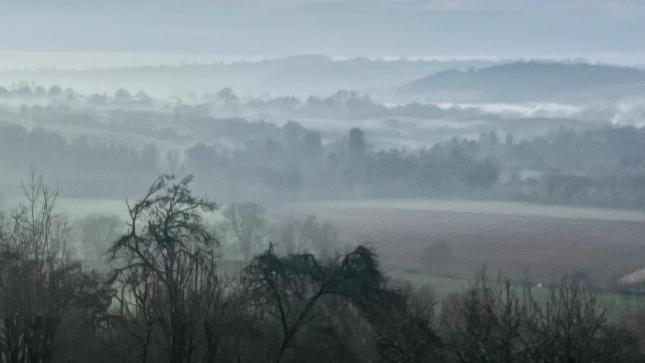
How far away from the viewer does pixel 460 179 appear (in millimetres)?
74125

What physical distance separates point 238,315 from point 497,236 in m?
37.1

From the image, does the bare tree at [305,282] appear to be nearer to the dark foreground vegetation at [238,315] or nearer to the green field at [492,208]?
the dark foreground vegetation at [238,315]

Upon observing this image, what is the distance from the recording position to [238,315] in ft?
71.6

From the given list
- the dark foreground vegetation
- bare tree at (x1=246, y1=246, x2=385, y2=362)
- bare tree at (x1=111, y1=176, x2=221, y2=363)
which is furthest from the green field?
bare tree at (x1=111, y1=176, x2=221, y2=363)

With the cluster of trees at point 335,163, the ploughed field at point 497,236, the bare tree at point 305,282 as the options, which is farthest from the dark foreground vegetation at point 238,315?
the cluster of trees at point 335,163

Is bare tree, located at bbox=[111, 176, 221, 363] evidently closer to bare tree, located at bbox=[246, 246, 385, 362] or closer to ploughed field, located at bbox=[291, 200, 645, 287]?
bare tree, located at bbox=[246, 246, 385, 362]

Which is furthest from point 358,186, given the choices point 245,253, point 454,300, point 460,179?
point 454,300

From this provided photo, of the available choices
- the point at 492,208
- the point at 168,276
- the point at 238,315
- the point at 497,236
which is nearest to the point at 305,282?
the point at 238,315

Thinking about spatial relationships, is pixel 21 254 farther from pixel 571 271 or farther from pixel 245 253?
pixel 571 271

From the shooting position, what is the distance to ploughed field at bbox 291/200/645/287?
149 ft

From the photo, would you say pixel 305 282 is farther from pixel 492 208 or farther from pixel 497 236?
pixel 492 208

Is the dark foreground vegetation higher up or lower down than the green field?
lower down

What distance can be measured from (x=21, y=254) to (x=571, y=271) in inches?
1162

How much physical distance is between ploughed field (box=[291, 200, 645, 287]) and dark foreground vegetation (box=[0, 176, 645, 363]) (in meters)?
16.3
